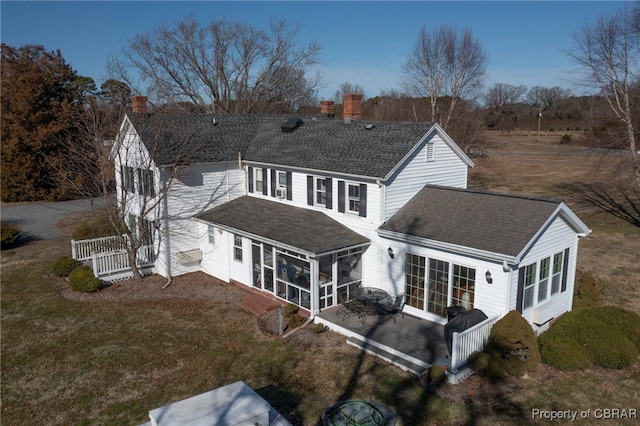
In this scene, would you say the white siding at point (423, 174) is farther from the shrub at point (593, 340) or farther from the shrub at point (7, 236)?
the shrub at point (7, 236)

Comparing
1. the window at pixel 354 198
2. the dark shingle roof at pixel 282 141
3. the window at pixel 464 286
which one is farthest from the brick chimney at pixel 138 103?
the window at pixel 464 286

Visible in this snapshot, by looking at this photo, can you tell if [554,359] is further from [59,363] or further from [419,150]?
[59,363]

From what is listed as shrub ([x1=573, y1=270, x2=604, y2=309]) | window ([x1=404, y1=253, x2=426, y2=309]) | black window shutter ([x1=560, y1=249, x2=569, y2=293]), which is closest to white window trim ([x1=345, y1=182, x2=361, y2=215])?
window ([x1=404, y1=253, x2=426, y2=309])

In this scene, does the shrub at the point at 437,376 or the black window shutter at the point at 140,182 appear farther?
the black window shutter at the point at 140,182

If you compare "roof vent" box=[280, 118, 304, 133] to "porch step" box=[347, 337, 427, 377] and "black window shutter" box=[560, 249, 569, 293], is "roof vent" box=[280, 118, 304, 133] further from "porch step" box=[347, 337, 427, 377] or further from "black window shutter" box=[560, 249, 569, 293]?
"black window shutter" box=[560, 249, 569, 293]

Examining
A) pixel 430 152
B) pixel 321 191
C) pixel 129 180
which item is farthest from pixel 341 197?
pixel 129 180

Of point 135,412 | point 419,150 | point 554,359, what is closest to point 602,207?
point 419,150

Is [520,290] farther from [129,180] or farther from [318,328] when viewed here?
[129,180]
